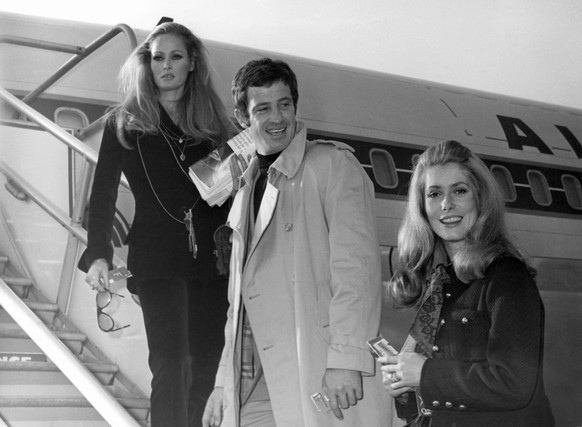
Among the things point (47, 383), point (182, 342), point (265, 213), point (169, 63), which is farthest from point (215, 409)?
point (169, 63)

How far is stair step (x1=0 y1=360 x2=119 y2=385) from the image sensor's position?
129 inches

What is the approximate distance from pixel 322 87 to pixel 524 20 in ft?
7.09

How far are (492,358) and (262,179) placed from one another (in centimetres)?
108

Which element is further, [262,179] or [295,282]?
[262,179]

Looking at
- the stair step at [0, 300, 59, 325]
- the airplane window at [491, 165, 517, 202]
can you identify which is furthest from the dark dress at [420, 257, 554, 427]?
the airplane window at [491, 165, 517, 202]

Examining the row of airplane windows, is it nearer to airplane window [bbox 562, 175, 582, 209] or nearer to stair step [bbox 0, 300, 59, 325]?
airplane window [bbox 562, 175, 582, 209]

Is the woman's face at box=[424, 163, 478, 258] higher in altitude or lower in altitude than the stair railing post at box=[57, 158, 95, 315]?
lower

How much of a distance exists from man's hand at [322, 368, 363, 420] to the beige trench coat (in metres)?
0.02

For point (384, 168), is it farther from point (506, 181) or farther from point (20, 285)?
point (20, 285)

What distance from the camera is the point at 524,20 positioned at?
508 cm

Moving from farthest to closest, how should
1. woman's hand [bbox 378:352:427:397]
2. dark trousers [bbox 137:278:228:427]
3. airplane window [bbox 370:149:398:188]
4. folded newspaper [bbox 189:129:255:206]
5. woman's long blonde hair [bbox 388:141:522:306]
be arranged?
airplane window [bbox 370:149:398:188] → folded newspaper [bbox 189:129:255:206] → dark trousers [bbox 137:278:228:427] → woman's long blonde hair [bbox 388:141:522:306] → woman's hand [bbox 378:352:427:397]

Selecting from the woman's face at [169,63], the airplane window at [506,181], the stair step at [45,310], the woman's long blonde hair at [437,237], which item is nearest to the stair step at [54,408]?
the stair step at [45,310]

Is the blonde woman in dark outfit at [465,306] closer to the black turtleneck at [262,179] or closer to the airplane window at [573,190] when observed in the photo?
the black turtleneck at [262,179]

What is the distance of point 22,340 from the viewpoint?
349 centimetres
